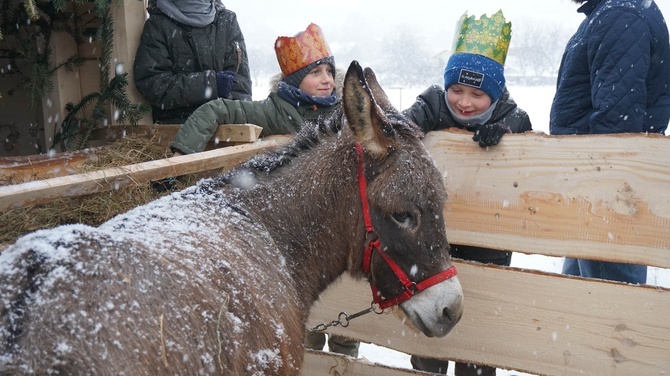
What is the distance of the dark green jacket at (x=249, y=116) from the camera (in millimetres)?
3619

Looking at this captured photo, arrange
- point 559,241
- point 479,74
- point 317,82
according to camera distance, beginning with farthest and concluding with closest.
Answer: point 317,82
point 479,74
point 559,241

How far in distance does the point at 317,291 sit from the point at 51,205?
5.71 ft

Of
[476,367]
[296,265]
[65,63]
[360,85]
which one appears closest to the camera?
[360,85]

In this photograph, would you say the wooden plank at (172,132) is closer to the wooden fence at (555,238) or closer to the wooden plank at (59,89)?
the wooden fence at (555,238)

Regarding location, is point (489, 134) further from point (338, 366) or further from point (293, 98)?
point (338, 366)

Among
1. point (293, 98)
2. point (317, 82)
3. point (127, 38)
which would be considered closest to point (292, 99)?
point (293, 98)

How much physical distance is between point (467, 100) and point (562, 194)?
833 mm

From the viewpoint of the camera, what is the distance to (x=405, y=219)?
7.95ft

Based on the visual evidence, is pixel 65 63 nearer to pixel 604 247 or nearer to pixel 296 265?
pixel 296 265

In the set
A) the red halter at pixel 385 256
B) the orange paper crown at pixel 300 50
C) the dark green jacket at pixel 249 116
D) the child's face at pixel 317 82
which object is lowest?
the red halter at pixel 385 256

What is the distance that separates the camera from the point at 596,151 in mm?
2949

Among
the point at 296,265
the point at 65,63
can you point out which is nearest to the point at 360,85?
the point at 296,265

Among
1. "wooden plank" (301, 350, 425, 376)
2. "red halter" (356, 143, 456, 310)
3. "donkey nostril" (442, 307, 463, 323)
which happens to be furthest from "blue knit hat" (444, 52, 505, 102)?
"wooden plank" (301, 350, 425, 376)

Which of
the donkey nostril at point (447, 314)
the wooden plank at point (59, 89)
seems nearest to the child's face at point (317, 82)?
the wooden plank at point (59, 89)
